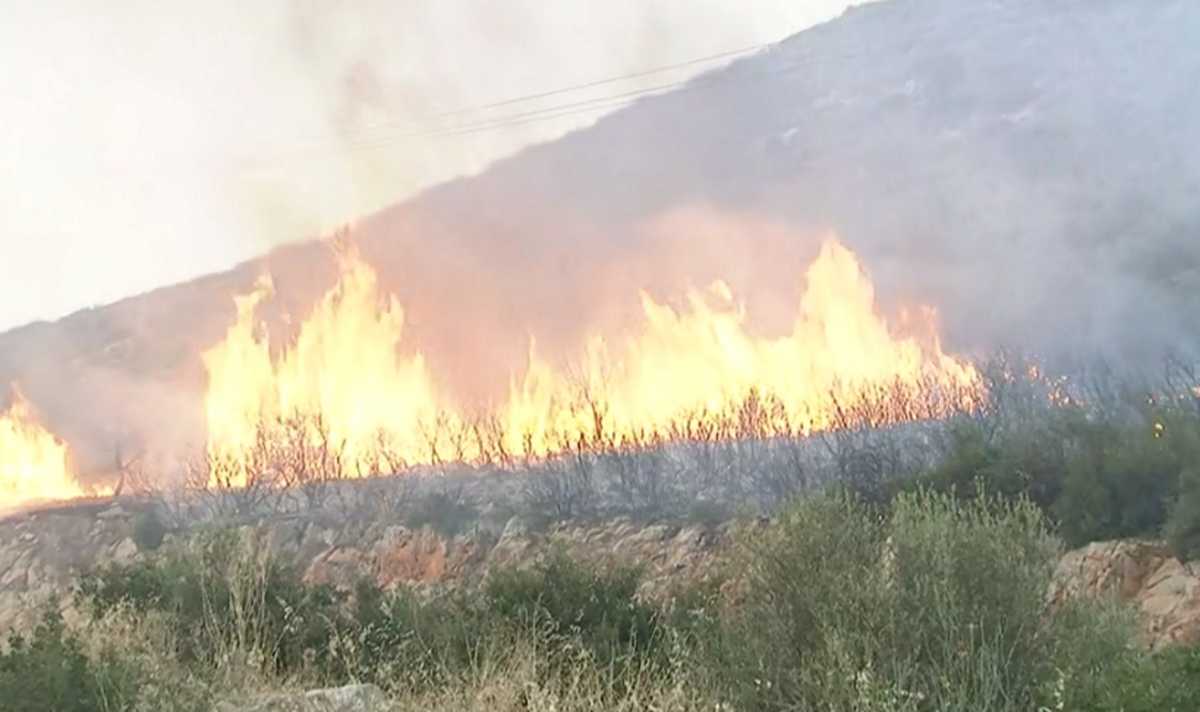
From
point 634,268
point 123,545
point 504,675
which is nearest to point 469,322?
point 634,268

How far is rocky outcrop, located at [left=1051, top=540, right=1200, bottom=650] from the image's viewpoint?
39.6 ft

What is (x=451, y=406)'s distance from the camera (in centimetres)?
3612

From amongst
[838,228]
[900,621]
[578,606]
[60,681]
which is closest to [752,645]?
[900,621]

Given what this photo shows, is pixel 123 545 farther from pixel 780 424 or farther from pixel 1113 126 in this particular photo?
pixel 1113 126

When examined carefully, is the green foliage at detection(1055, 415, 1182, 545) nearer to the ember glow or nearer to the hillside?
the ember glow

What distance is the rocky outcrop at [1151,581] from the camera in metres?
12.1

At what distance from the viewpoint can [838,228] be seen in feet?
149

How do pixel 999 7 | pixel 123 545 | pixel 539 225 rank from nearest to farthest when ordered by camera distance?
pixel 123 545 → pixel 539 225 → pixel 999 7

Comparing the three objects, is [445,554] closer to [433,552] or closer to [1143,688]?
[433,552]

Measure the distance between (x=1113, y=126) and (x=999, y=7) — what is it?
749 inches

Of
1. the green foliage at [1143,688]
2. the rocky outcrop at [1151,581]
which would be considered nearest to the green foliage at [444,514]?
the rocky outcrop at [1151,581]

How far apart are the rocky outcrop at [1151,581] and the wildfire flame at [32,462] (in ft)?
94.2

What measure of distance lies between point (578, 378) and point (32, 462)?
16336 millimetres

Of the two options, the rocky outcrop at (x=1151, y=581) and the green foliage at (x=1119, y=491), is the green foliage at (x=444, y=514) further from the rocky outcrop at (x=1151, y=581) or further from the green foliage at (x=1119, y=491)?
the rocky outcrop at (x=1151, y=581)
